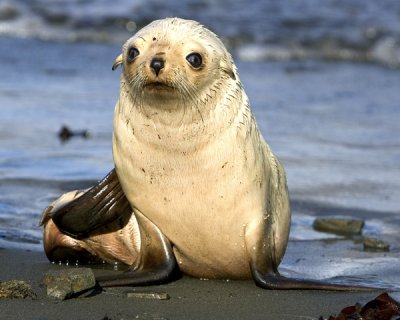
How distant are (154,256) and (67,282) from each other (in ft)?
2.61

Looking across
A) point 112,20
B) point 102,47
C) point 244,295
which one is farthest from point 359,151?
point 112,20

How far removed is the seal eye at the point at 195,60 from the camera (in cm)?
564

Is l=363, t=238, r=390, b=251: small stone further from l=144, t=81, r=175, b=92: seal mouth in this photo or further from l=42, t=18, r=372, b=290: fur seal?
l=144, t=81, r=175, b=92: seal mouth

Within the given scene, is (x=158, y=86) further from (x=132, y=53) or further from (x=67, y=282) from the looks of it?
(x=67, y=282)

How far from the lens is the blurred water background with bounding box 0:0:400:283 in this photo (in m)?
8.28

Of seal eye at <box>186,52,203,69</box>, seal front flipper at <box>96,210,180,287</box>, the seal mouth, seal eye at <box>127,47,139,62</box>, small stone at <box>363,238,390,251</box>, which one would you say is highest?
seal eye at <box>186,52,203,69</box>

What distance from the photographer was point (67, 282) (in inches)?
206

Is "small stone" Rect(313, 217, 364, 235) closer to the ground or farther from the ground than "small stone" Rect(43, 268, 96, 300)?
farther from the ground

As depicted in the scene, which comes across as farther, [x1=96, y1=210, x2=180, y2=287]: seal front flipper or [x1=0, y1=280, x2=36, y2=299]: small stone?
[x1=96, y1=210, x2=180, y2=287]: seal front flipper

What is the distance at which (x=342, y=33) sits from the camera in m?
18.8

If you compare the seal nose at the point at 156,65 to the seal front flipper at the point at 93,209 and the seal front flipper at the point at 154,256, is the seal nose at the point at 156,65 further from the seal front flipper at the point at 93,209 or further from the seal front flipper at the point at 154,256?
the seal front flipper at the point at 93,209

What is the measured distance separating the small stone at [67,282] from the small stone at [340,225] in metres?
2.72

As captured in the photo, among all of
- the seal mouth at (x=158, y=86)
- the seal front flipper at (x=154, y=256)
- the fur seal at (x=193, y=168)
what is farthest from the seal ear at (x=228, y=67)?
the seal front flipper at (x=154, y=256)

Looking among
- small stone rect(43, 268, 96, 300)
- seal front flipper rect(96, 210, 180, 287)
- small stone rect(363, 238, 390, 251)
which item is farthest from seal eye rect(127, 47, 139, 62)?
small stone rect(363, 238, 390, 251)
